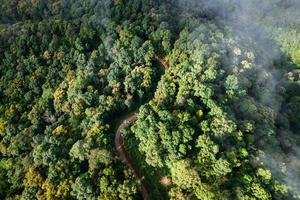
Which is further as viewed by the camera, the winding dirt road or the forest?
the winding dirt road

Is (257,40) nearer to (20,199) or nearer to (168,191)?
(168,191)

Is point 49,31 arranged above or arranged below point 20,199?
above

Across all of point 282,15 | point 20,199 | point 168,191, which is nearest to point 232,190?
point 168,191

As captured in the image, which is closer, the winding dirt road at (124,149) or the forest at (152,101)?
the forest at (152,101)

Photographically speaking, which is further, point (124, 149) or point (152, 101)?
point (152, 101)

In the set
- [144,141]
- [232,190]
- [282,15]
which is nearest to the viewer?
[232,190]

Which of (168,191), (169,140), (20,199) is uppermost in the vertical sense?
(169,140)

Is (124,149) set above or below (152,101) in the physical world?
below

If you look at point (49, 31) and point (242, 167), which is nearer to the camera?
point (242, 167)
